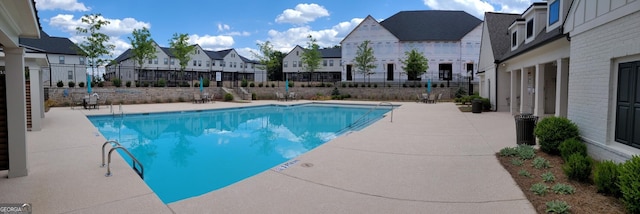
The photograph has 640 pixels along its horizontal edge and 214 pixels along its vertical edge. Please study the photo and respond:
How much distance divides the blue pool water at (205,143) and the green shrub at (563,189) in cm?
577

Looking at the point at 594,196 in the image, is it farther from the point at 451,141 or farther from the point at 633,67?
the point at 451,141

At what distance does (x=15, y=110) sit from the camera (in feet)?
19.0

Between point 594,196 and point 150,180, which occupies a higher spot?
point 594,196

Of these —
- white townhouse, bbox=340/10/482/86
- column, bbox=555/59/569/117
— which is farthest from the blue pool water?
white townhouse, bbox=340/10/482/86

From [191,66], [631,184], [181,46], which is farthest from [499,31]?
[191,66]

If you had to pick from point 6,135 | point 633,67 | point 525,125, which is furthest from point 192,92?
point 633,67

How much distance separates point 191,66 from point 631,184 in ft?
191

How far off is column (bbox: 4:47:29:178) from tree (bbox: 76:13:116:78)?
27.3 metres

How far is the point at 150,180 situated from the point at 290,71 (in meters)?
50.6

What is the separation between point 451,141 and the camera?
959 cm

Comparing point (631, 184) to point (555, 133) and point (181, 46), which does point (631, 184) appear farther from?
point (181, 46)

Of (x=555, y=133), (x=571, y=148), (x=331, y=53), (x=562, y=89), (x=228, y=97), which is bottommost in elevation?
(x=571, y=148)

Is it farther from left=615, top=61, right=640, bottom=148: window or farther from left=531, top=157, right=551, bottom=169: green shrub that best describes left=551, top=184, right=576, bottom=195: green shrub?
left=615, top=61, right=640, bottom=148: window

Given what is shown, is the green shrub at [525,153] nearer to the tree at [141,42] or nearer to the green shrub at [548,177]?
the green shrub at [548,177]
